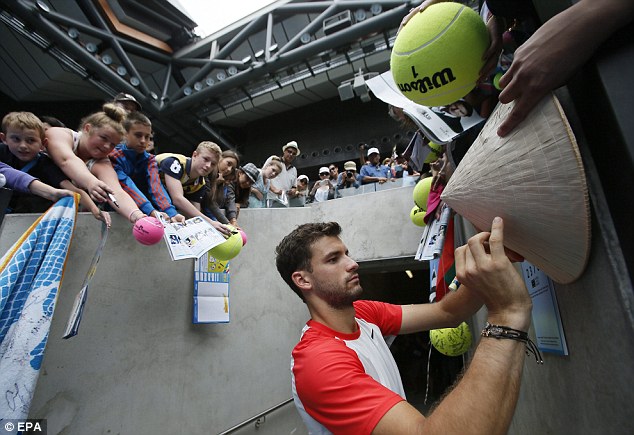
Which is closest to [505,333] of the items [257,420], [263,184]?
[257,420]

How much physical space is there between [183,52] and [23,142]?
31.2 feet

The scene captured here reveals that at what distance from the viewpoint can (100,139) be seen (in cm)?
222

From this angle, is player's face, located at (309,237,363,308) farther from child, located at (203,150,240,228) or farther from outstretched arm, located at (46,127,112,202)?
child, located at (203,150,240,228)

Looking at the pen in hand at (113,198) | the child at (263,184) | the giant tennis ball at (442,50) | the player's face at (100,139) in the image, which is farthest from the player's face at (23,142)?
the child at (263,184)

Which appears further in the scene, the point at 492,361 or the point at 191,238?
the point at 191,238

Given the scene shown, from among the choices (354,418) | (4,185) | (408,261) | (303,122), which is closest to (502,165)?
(354,418)

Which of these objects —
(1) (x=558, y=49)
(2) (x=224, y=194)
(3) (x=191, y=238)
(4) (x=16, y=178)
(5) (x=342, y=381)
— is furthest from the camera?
(2) (x=224, y=194)

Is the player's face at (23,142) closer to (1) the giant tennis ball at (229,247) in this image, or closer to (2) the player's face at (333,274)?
(1) the giant tennis ball at (229,247)

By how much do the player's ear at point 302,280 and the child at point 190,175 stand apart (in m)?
1.24

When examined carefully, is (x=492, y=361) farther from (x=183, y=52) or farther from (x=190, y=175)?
(x=183, y=52)

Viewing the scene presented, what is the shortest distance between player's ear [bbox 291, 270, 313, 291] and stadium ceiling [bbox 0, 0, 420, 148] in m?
7.22

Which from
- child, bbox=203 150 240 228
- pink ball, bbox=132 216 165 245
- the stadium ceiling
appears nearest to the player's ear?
pink ball, bbox=132 216 165 245

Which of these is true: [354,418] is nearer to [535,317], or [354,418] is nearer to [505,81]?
[535,317]


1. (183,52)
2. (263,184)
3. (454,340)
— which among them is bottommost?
(454,340)
